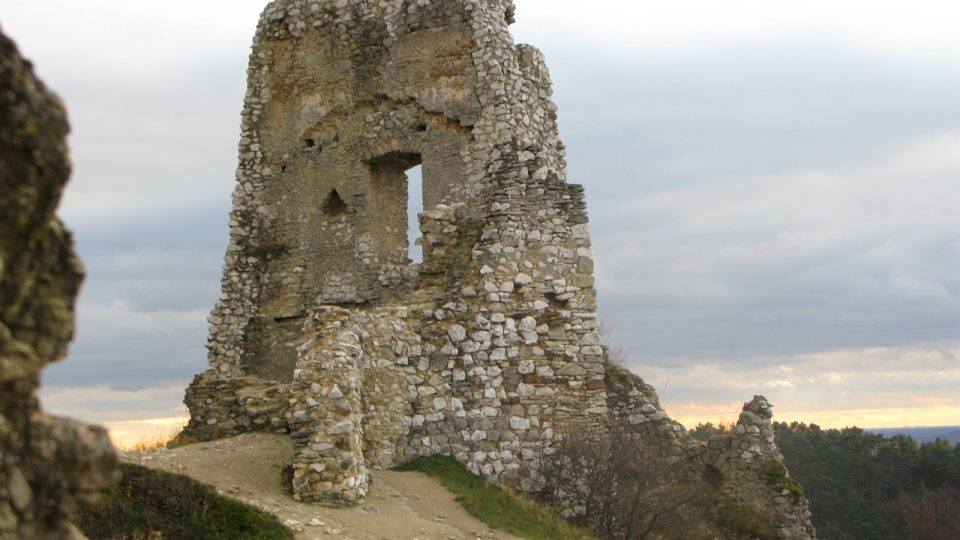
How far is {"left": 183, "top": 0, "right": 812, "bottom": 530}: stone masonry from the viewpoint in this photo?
12.0 meters

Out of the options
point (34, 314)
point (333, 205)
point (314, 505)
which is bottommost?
point (314, 505)

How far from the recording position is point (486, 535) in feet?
34.0

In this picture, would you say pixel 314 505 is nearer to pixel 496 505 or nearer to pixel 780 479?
pixel 496 505

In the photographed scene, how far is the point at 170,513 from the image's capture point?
8.78m

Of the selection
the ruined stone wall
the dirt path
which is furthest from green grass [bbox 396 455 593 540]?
the ruined stone wall

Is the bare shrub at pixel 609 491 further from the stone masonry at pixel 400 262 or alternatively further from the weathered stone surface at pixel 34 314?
the weathered stone surface at pixel 34 314

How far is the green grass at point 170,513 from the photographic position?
840 cm

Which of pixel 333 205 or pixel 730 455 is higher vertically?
pixel 333 205

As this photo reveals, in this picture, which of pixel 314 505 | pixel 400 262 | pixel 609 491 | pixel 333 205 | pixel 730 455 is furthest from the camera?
pixel 333 205

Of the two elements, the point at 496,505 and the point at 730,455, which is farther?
the point at 730,455

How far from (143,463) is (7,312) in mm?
6769

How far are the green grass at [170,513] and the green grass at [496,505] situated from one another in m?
2.89

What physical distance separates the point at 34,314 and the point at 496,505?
332 inches

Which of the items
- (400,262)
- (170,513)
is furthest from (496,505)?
(400,262)
